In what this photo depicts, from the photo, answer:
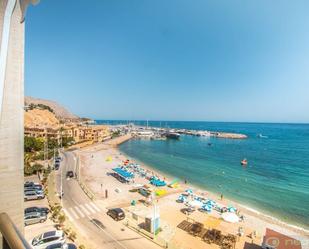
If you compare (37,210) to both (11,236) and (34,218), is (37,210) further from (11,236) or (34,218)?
(11,236)

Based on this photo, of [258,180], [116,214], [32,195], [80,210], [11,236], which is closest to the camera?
[11,236]

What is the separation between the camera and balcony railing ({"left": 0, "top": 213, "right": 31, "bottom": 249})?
5.43 feet

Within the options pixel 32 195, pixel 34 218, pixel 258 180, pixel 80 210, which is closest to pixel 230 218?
A: pixel 80 210

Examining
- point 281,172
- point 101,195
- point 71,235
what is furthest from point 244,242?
point 281,172

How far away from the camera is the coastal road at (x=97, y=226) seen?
507 inches

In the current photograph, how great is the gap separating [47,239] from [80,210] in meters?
5.23

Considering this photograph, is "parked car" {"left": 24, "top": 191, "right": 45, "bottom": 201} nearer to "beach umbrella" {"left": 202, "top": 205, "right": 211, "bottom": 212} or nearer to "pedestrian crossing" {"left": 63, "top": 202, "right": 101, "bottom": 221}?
"pedestrian crossing" {"left": 63, "top": 202, "right": 101, "bottom": 221}

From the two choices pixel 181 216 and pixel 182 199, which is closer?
pixel 181 216

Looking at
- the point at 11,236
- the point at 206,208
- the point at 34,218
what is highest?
the point at 11,236

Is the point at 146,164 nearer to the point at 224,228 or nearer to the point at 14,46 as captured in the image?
the point at 224,228

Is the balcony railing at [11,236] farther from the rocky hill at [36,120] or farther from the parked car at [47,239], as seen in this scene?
the rocky hill at [36,120]

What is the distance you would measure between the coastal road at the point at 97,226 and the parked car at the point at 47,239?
1755 mm

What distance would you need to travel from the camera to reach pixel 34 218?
14719 mm

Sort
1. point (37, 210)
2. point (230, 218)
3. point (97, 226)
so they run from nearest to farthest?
point (97, 226)
point (37, 210)
point (230, 218)
